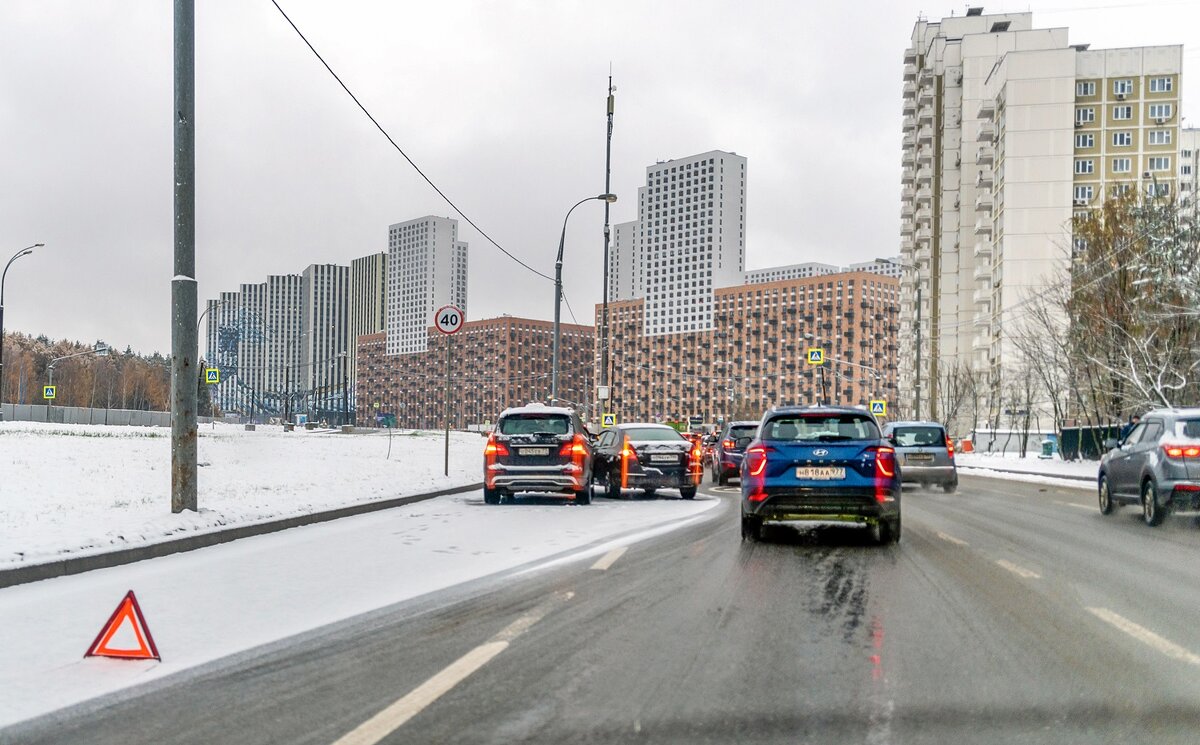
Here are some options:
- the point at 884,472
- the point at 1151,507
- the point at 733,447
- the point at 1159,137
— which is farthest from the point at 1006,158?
the point at 884,472

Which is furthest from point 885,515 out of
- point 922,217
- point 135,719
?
point 922,217

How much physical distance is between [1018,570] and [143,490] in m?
12.5

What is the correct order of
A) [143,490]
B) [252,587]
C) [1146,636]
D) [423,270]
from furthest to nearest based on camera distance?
[423,270] < [143,490] < [252,587] < [1146,636]

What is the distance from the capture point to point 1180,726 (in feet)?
14.5

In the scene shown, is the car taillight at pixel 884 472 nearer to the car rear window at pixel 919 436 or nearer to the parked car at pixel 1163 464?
the parked car at pixel 1163 464

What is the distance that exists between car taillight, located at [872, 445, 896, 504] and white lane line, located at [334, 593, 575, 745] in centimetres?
570

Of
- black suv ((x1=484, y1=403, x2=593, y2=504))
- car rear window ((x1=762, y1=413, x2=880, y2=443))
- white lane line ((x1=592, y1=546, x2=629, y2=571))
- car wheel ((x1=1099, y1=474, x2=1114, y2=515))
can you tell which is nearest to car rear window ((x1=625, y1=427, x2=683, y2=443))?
black suv ((x1=484, y1=403, x2=593, y2=504))

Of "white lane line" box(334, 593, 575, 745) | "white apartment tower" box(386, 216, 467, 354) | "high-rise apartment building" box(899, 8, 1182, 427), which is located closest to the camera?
"white lane line" box(334, 593, 575, 745)

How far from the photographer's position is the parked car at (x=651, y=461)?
1980cm

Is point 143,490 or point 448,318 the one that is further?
point 448,318

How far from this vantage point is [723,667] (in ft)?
18.0

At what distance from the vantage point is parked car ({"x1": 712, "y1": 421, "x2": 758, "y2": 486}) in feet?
83.1

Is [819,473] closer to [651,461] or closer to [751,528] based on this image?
[751,528]

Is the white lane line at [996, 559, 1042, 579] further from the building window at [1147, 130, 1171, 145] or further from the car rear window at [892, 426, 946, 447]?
the building window at [1147, 130, 1171, 145]
